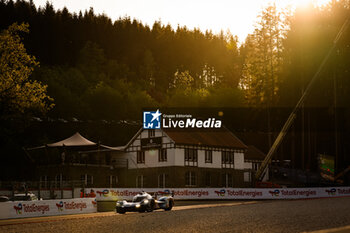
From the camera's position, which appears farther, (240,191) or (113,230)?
(240,191)

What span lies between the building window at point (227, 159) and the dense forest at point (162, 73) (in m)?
9.84

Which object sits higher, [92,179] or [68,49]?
[68,49]

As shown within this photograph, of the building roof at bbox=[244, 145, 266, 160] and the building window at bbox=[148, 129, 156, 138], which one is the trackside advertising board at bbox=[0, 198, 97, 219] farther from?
the building roof at bbox=[244, 145, 266, 160]

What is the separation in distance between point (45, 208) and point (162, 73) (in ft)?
432

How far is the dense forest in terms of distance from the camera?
213 feet

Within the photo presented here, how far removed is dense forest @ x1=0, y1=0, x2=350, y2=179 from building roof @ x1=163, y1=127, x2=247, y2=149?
363 inches

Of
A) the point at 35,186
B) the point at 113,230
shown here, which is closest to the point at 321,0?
the point at 35,186

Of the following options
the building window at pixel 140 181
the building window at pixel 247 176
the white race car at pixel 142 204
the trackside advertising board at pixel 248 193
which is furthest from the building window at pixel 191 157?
the white race car at pixel 142 204

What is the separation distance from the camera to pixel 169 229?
2411 cm

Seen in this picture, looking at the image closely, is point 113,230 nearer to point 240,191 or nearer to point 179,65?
point 240,191

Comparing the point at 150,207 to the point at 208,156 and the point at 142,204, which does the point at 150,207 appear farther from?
the point at 208,156

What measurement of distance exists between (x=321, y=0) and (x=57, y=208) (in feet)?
157

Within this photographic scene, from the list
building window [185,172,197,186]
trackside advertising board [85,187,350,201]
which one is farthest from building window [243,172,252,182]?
trackside advertising board [85,187,350,201]

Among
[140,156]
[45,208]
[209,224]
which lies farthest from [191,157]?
[209,224]
